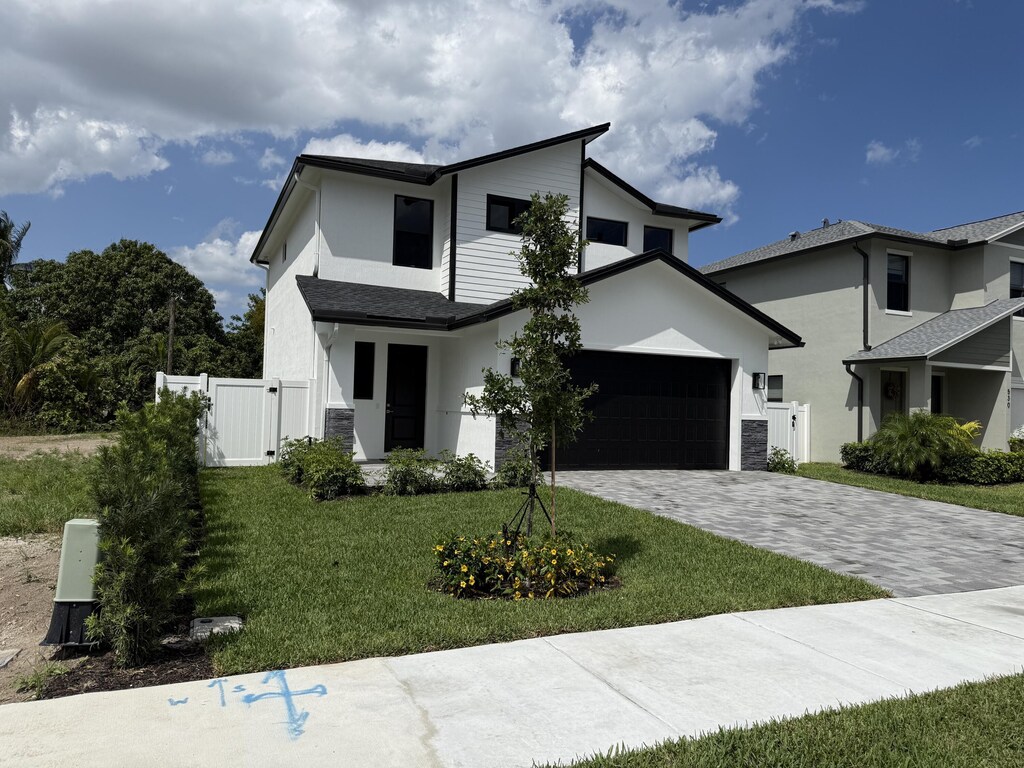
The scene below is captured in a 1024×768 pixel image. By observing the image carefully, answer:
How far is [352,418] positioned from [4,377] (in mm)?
14572

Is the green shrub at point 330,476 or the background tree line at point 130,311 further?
the background tree line at point 130,311

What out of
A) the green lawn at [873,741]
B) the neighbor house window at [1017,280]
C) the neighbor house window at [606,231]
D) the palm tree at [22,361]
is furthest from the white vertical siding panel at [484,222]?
the palm tree at [22,361]

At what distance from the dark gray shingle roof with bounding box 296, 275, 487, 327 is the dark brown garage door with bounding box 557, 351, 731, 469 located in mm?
2960

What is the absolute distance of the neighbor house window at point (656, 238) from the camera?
1885 centimetres

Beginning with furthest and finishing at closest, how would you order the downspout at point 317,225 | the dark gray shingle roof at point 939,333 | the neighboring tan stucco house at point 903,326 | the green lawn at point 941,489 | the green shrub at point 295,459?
the neighboring tan stucco house at point 903,326 → the dark gray shingle roof at point 939,333 → the downspout at point 317,225 → the green lawn at point 941,489 → the green shrub at point 295,459

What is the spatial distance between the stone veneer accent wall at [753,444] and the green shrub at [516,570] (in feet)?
32.8

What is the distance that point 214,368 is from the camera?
31.8 metres

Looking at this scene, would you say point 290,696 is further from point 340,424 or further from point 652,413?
point 652,413

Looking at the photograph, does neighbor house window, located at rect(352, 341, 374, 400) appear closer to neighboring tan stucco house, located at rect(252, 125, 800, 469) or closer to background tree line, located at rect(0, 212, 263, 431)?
neighboring tan stucco house, located at rect(252, 125, 800, 469)

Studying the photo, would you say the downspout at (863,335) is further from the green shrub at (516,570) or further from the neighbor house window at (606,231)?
the green shrub at (516,570)

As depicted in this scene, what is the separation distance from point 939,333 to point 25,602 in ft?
68.2

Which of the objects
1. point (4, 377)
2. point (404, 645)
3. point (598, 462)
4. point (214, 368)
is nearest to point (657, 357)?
point (598, 462)

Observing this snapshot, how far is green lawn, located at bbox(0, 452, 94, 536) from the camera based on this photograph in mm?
8125

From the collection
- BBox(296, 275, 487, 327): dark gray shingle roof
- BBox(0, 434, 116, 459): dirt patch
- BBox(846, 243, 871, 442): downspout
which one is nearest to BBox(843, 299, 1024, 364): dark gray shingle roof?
BBox(846, 243, 871, 442): downspout
